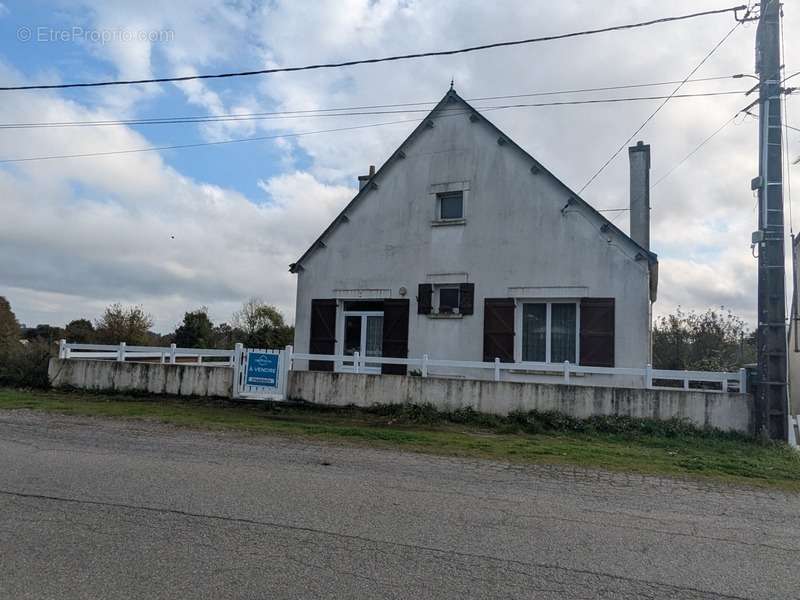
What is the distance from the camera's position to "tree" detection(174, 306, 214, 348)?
40219 millimetres

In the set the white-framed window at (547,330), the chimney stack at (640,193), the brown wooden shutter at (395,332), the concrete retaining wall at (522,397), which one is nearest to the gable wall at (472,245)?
the brown wooden shutter at (395,332)

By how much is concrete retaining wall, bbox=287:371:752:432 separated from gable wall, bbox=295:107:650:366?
3.07m

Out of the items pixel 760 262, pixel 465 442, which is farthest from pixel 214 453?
pixel 760 262

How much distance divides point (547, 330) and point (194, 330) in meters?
30.7

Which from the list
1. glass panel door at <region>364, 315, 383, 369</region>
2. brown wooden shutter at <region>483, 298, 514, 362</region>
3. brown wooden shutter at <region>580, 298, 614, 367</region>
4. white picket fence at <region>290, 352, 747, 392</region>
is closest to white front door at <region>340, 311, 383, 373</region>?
glass panel door at <region>364, 315, 383, 369</region>

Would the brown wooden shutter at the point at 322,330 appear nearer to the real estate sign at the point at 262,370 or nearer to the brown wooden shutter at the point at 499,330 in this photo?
the real estate sign at the point at 262,370

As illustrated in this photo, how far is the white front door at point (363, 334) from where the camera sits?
17.2 m

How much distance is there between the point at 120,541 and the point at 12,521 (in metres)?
1.25

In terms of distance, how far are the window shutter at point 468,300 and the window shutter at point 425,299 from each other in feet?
2.91

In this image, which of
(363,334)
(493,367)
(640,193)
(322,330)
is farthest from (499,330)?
(640,193)

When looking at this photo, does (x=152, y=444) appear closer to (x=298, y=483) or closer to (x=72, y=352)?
(x=298, y=483)

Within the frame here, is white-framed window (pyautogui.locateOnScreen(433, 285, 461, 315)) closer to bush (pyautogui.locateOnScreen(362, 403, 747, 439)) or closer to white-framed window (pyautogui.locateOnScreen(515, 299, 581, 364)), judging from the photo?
white-framed window (pyautogui.locateOnScreen(515, 299, 581, 364))

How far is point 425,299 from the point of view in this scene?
1628 centimetres

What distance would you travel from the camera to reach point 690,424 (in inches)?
429
